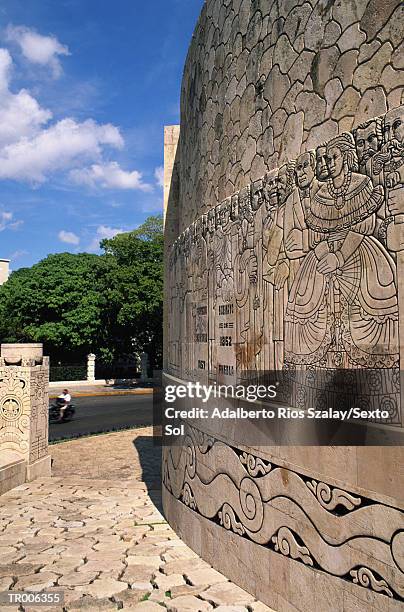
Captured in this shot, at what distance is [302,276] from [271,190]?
0.83 meters

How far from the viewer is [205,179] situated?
543 centimetres

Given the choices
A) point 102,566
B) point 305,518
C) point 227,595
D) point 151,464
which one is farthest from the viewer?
point 151,464

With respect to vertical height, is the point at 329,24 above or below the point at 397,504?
above

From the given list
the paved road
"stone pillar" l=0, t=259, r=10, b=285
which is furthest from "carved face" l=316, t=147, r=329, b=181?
"stone pillar" l=0, t=259, r=10, b=285

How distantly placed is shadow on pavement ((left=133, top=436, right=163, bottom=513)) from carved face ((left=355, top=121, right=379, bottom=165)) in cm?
548

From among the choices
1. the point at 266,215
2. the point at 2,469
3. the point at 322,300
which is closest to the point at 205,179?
the point at 266,215

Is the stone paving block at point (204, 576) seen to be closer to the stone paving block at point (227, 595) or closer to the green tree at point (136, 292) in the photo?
the stone paving block at point (227, 595)

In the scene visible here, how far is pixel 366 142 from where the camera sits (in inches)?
120

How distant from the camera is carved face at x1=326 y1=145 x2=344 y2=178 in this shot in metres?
3.22

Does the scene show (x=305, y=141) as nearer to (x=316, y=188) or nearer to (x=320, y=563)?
(x=316, y=188)

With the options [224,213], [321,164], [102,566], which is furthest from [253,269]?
[102,566]

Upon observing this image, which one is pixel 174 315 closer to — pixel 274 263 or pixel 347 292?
pixel 274 263

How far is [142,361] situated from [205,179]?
79.1ft

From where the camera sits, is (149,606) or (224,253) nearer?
(149,606)
